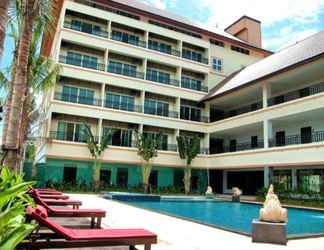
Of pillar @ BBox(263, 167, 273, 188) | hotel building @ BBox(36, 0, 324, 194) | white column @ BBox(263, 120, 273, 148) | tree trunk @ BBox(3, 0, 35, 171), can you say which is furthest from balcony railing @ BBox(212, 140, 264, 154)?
tree trunk @ BBox(3, 0, 35, 171)

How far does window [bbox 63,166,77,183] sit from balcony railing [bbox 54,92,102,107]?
6.13 meters

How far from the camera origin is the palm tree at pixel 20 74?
7.04 meters

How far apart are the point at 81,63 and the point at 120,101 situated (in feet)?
17.1

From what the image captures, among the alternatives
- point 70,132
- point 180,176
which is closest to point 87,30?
point 70,132

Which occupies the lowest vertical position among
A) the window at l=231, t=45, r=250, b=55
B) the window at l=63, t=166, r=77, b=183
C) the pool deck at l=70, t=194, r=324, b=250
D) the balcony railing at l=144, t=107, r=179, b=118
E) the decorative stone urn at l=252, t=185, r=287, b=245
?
the pool deck at l=70, t=194, r=324, b=250

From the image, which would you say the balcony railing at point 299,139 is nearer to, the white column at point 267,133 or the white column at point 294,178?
the white column at point 267,133

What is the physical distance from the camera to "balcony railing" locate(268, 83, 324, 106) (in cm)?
2575

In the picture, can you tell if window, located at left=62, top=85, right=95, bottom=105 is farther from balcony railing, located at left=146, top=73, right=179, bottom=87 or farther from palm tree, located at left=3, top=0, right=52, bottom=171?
palm tree, located at left=3, top=0, right=52, bottom=171

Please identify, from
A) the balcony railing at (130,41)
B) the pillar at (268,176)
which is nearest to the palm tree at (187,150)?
the pillar at (268,176)

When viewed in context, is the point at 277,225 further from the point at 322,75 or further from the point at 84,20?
the point at 84,20

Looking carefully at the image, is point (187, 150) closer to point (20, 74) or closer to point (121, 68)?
point (121, 68)

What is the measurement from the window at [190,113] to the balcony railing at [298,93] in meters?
8.99

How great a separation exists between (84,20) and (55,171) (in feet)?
49.4

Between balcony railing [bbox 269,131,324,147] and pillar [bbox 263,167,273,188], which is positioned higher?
balcony railing [bbox 269,131,324,147]
